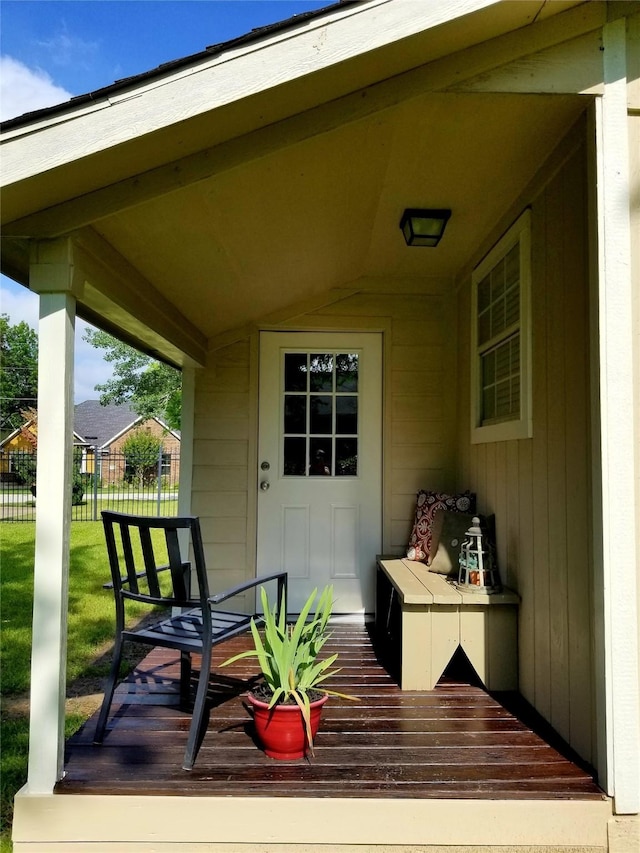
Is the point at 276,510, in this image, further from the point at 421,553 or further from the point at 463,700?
the point at 463,700

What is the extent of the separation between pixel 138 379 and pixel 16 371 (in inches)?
320

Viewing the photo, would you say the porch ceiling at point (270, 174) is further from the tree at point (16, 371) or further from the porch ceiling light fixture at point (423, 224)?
the tree at point (16, 371)

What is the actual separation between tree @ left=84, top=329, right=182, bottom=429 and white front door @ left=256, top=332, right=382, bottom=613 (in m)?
18.8

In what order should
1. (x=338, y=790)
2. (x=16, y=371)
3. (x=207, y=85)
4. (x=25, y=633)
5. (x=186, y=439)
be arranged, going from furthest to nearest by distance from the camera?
(x=16, y=371), (x=25, y=633), (x=186, y=439), (x=338, y=790), (x=207, y=85)

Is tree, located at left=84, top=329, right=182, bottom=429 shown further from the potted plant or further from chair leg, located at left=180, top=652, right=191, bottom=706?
the potted plant

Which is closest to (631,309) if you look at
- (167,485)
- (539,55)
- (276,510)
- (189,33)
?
(539,55)

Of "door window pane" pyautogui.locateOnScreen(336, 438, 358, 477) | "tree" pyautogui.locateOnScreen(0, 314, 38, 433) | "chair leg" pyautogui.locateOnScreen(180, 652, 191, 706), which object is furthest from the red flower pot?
"tree" pyautogui.locateOnScreen(0, 314, 38, 433)

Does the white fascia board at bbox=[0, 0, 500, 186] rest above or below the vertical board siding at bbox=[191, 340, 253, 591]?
above

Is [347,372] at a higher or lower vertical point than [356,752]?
higher

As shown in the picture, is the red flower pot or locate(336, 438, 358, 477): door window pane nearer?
the red flower pot

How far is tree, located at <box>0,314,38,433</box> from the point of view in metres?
25.6

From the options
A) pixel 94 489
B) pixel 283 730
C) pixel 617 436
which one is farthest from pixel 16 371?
pixel 617 436

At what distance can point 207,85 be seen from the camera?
164 cm

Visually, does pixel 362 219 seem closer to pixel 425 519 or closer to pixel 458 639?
pixel 425 519
